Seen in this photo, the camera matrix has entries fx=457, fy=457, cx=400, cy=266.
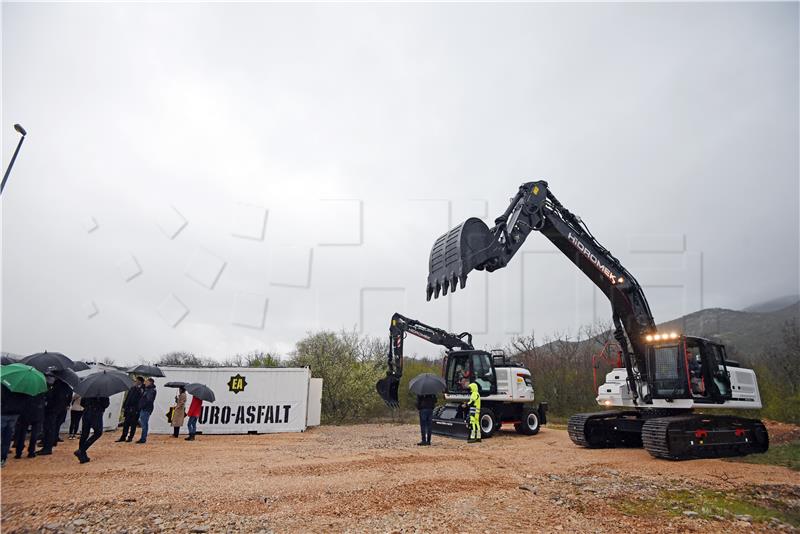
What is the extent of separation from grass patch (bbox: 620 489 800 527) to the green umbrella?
1065cm

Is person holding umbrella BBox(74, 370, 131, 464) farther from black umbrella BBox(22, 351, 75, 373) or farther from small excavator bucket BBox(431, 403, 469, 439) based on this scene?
small excavator bucket BBox(431, 403, 469, 439)

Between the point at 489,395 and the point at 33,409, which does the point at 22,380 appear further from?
the point at 489,395

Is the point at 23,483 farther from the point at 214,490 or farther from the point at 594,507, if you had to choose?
the point at 594,507

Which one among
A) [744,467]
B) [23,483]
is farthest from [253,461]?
[744,467]

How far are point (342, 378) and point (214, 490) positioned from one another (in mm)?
17480

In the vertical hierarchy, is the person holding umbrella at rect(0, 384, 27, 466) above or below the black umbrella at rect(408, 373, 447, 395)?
below

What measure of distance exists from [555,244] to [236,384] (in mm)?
12610

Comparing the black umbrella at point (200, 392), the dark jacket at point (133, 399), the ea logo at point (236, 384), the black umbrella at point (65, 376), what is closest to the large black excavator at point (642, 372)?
the black umbrella at point (200, 392)

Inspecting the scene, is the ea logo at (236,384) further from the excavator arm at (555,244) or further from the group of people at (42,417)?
the excavator arm at (555,244)

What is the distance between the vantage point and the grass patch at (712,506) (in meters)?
6.05

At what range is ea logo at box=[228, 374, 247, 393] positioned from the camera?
1720 centimetres

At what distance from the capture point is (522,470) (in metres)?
8.96

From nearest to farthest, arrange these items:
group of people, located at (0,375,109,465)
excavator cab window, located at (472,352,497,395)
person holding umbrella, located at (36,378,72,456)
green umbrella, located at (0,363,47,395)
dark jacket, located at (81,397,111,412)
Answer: green umbrella, located at (0,363,47,395) → group of people, located at (0,375,109,465) → dark jacket, located at (81,397,111,412) → person holding umbrella, located at (36,378,72,456) → excavator cab window, located at (472,352,497,395)

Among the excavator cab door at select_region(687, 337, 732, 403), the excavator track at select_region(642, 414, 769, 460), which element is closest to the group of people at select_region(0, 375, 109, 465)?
the excavator track at select_region(642, 414, 769, 460)
